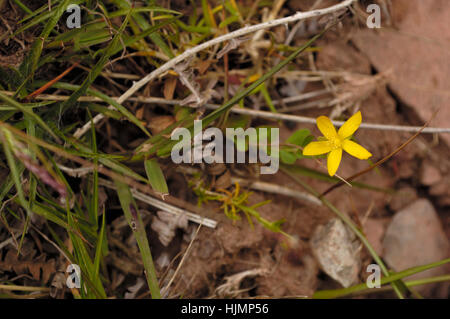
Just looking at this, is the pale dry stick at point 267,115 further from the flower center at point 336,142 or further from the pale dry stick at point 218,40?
the flower center at point 336,142

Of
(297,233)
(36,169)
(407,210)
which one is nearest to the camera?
(36,169)

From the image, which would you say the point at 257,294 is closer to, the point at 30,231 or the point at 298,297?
the point at 298,297

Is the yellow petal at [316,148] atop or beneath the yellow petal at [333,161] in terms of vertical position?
atop

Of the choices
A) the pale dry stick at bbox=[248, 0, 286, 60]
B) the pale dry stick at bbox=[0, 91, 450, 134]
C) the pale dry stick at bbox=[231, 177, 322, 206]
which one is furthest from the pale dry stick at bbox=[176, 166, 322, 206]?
the pale dry stick at bbox=[248, 0, 286, 60]

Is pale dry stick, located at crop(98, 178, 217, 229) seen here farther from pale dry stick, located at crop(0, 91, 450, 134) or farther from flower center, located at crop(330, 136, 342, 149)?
flower center, located at crop(330, 136, 342, 149)

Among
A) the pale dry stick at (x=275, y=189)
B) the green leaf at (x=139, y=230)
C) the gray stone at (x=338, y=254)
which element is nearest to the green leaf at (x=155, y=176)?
the green leaf at (x=139, y=230)

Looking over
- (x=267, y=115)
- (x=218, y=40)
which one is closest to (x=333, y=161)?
(x=267, y=115)
